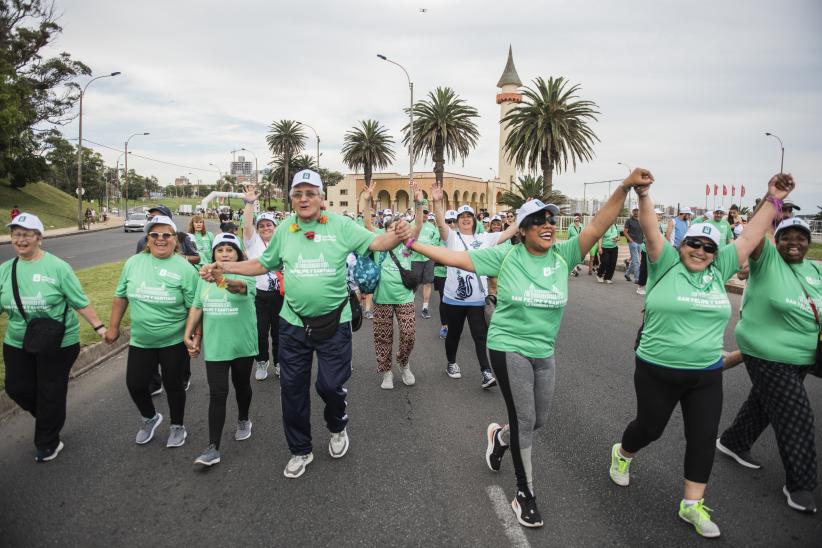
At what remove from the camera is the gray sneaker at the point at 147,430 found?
14.2 feet

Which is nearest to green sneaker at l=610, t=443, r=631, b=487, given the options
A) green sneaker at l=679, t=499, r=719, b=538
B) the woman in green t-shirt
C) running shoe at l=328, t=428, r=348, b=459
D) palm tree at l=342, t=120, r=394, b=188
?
green sneaker at l=679, t=499, r=719, b=538

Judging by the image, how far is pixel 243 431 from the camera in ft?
14.4

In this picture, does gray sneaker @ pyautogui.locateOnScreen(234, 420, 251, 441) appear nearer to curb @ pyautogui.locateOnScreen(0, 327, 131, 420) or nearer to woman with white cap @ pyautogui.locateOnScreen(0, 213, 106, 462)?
woman with white cap @ pyautogui.locateOnScreen(0, 213, 106, 462)

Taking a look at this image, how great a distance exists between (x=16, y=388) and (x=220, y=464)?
1835mm

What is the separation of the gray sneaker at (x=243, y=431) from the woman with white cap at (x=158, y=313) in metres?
0.45

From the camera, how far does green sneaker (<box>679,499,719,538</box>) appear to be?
Result: 9.78 feet

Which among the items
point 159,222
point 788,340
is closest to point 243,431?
point 159,222

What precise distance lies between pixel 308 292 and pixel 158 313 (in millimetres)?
1412

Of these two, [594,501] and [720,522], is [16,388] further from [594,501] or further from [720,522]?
[720,522]

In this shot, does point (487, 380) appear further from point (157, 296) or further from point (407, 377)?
point (157, 296)

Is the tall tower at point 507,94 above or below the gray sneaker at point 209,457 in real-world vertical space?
above

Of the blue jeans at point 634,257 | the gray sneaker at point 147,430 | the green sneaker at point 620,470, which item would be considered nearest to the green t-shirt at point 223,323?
the gray sneaker at point 147,430

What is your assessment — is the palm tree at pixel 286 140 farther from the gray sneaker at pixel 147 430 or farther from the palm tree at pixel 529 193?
the gray sneaker at pixel 147 430

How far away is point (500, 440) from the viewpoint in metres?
3.71
